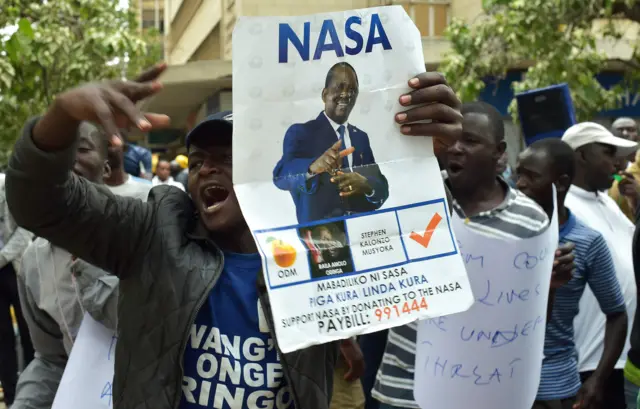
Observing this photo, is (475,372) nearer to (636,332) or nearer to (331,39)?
(636,332)

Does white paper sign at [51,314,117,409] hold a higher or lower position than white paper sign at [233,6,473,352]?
lower

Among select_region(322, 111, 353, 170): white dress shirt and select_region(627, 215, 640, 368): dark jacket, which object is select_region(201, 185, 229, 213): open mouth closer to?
select_region(322, 111, 353, 170): white dress shirt

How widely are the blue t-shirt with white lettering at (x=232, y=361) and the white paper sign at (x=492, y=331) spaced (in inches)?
43.0

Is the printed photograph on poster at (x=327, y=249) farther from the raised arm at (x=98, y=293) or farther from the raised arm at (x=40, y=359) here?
the raised arm at (x=40, y=359)

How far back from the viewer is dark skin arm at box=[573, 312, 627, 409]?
4.52 metres

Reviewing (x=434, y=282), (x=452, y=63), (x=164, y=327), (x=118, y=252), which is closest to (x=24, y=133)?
(x=118, y=252)

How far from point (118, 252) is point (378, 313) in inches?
28.7

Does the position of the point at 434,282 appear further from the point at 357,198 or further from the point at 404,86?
the point at 404,86

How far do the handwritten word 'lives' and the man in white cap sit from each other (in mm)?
2739

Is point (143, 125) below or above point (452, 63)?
below

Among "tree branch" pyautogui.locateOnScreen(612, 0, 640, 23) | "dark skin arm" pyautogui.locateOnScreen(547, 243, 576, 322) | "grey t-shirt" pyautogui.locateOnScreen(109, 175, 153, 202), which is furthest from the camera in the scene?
"tree branch" pyautogui.locateOnScreen(612, 0, 640, 23)

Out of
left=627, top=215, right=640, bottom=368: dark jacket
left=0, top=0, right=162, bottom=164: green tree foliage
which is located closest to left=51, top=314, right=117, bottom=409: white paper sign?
left=627, top=215, right=640, bottom=368: dark jacket

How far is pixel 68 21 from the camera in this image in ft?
38.7

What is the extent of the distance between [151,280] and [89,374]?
103cm
